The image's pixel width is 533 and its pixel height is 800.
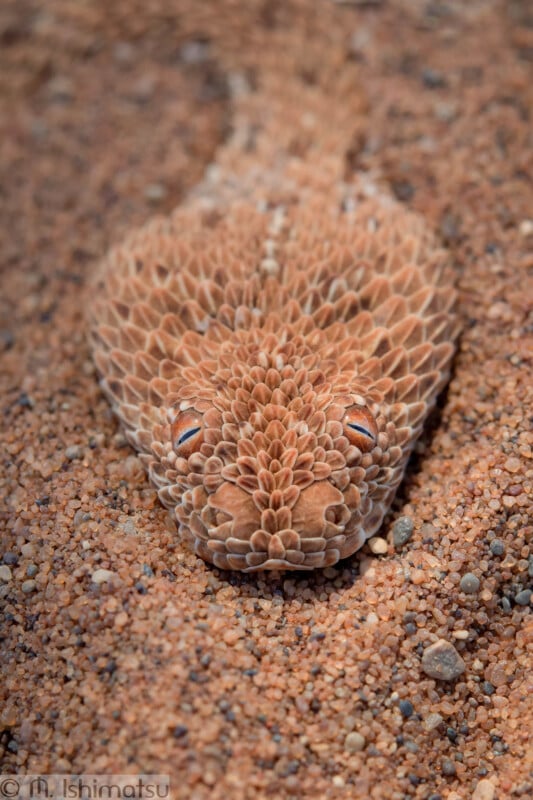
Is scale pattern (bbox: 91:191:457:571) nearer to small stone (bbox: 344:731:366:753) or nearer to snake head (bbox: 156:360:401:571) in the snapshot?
snake head (bbox: 156:360:401:571)

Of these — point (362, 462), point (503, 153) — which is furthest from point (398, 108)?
point (362, 462)

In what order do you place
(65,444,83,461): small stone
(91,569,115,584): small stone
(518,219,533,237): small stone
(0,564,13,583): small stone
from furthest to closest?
(518,219,533,237): small stone → (65,444,83,461): small stone → (0,564,13,583): small stone → (91,569,115,584): small stone

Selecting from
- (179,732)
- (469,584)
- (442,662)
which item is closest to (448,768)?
(442,662)

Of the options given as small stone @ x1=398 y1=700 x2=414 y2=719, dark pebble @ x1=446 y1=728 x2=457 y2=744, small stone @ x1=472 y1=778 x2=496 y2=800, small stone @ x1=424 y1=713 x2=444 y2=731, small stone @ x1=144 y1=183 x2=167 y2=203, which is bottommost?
small stone @ x1=472 y1=778 x2=496 y2=800

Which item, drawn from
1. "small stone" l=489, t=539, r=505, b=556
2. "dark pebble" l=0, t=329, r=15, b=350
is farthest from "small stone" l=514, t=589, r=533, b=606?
"dark pebble" l=0, t=329, r=15, b=350

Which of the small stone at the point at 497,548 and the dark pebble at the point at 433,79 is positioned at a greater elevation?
the dark pebble at the point at 433,79

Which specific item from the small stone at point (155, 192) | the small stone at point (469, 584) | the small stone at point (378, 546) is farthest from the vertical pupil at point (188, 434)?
the small stone at point (155, 192)

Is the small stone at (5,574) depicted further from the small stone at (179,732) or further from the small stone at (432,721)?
the small stone at (432,721)
